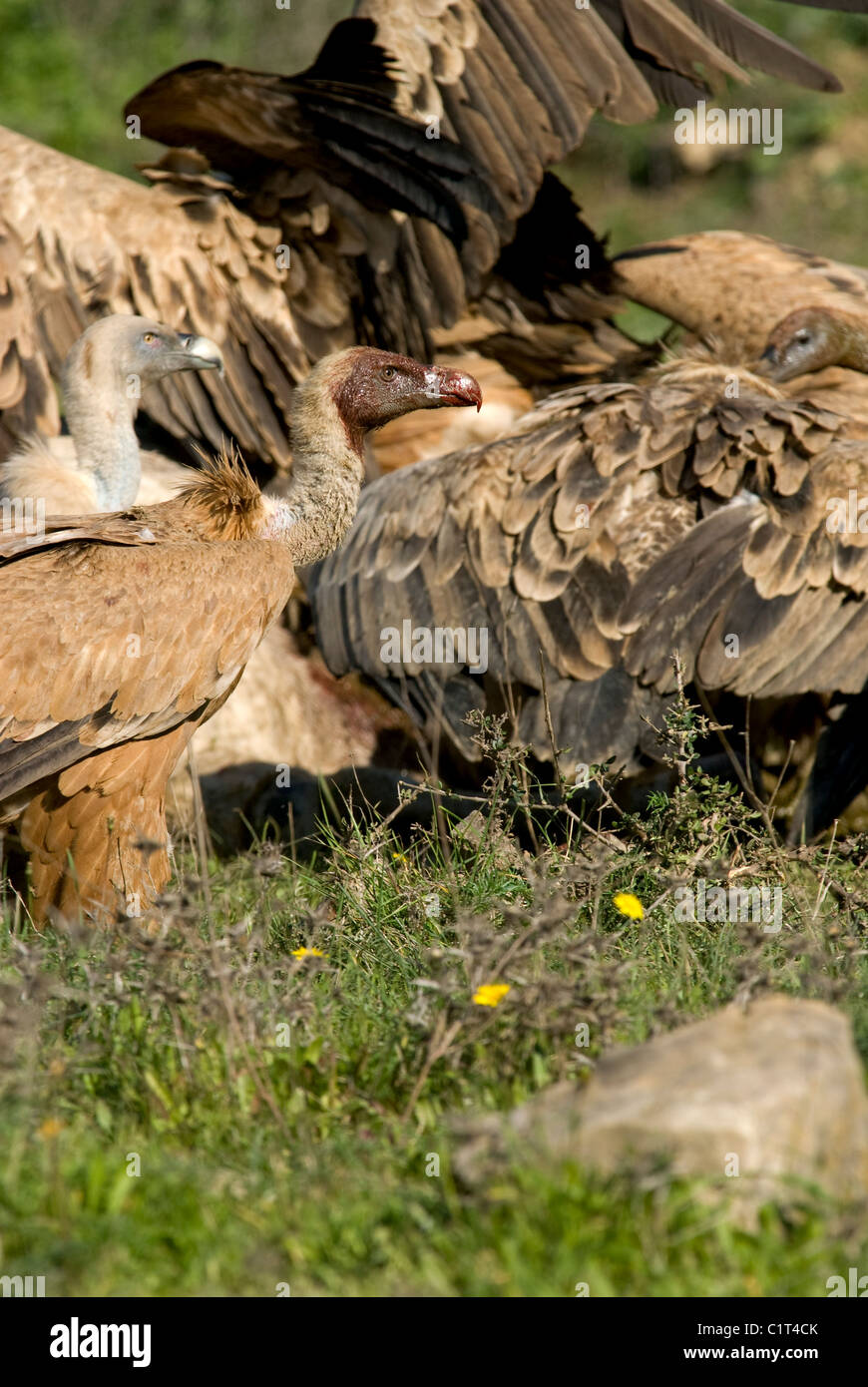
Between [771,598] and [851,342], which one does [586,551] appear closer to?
[771,598]

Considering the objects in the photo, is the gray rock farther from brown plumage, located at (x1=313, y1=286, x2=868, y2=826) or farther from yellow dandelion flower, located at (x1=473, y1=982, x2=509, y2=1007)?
brown plumage, located at (x1=313, y1=286, x2=868, y2=826)

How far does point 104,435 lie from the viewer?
17.3 ft

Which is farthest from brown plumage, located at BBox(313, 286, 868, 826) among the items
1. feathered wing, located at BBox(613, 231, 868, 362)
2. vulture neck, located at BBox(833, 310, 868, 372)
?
feathered wing, located at BBox(613, 231, 868, 362)

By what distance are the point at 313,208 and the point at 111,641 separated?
10.6ft

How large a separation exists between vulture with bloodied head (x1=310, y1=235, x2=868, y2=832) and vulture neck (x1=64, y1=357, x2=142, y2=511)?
85 centimetres

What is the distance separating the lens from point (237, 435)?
654cm

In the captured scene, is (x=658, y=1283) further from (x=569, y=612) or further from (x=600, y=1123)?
(x=569, y=612)

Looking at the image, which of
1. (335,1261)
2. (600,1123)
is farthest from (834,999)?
(335,1261)

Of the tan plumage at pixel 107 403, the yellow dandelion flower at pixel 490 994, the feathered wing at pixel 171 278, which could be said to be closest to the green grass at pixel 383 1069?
the yellow dandelion flower at pixel 490 994

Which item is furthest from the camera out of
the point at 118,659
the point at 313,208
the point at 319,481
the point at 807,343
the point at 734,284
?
the point at 734,284

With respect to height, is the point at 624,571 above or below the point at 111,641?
above

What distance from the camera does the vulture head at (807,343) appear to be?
20.1 ft

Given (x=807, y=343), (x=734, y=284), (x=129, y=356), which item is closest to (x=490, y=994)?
(x=129, y=356)
